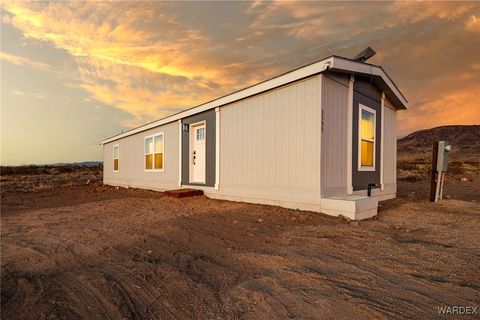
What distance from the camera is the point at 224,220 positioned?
5.79 meters

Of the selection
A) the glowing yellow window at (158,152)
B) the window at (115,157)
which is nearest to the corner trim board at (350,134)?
the glowing yellow window at (158,152)

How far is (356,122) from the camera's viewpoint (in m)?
7.55

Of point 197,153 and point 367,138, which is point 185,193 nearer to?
point 197,153

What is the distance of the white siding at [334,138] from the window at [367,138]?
0.90 metres

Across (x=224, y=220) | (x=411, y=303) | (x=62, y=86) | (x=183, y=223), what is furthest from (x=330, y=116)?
(x=62, y=86)

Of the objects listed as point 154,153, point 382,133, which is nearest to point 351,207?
point 382,133

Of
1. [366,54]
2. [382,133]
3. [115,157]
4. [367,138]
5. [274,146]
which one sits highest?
[366,54]

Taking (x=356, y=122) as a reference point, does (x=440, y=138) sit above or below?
above

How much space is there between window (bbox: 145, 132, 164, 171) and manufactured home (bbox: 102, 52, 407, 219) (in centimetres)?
213

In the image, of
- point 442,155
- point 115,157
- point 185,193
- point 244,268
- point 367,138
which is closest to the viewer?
point 244,268

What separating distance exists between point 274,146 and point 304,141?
3.12 feet

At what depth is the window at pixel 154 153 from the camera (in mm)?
12992

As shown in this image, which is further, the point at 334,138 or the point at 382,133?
the point at 382,133

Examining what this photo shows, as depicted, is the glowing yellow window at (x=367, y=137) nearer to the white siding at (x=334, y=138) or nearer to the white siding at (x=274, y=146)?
the white siding at (x=334, y=138)
